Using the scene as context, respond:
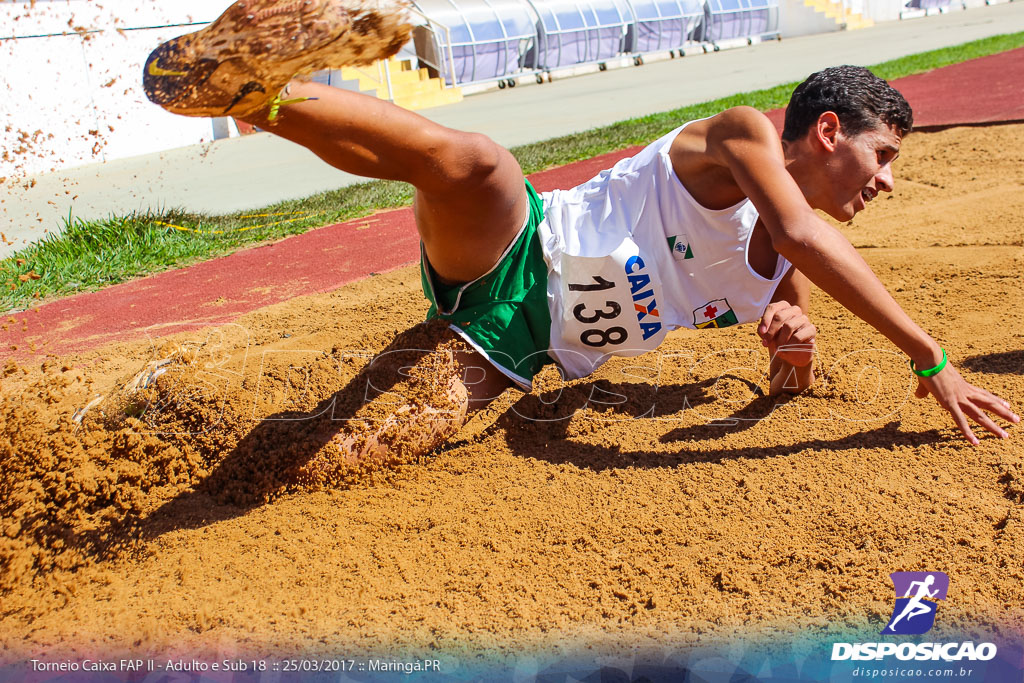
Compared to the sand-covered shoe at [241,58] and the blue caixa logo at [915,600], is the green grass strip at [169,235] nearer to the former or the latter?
the sand-covered shoe at [241,58]

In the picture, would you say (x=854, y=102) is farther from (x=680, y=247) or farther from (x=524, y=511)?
(x=524, y=511)

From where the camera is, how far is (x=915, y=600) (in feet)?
5.70

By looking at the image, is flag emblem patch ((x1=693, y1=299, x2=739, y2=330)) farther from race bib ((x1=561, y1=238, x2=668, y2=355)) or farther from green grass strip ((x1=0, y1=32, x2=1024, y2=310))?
green grass strip ((x1=0, y1=32, x2=1024, y2=310))

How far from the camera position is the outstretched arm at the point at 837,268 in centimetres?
204

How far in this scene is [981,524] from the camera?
6.39ft

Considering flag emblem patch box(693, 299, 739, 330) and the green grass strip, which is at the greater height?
flag emblem patch box(693, 299, 739, 330)

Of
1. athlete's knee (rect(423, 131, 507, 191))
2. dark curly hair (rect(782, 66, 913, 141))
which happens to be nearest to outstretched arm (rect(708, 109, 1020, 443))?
dark curly hair (rect(782, 66, 913, 141))

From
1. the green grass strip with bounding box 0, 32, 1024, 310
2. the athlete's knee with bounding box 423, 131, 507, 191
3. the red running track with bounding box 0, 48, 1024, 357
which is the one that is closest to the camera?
the athlete's knee with bounding box 423, 131, 507, 191

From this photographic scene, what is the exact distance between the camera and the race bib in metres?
2.41

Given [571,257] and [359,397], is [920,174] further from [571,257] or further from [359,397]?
[359,397]

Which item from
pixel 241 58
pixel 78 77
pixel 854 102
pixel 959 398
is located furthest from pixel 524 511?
pixel 78 77

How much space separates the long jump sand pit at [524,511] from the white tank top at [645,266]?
0.39 meters

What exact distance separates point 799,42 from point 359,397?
22.2 metres

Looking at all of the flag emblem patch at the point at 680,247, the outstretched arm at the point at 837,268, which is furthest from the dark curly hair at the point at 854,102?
the flag emblem patch at the point at 680,247
